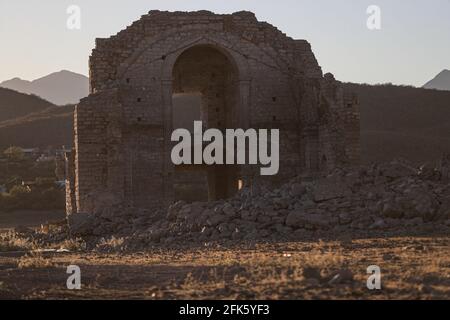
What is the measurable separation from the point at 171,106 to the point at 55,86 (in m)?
173

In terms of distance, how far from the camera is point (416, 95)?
6016cm

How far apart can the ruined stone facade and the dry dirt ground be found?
615 cm

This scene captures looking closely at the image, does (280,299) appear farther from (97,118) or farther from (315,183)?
(97,118)

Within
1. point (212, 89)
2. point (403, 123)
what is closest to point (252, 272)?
point (212, 89)

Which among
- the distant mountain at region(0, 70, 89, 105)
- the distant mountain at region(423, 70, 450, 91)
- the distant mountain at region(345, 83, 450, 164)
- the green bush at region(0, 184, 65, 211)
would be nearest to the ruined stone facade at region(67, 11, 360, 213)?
the green bush at region(0, 184, 65, 211)

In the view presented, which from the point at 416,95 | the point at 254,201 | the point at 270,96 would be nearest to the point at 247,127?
the point at 270,96

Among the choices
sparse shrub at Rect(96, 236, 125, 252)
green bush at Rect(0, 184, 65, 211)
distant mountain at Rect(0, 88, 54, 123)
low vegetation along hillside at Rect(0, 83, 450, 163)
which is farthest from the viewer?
distant mountain at Rect(0, 88, 54, 123)

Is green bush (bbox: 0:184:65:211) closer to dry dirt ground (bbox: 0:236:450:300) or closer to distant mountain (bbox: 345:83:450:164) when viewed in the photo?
distant mountain (bbox: 345:83:450:164)

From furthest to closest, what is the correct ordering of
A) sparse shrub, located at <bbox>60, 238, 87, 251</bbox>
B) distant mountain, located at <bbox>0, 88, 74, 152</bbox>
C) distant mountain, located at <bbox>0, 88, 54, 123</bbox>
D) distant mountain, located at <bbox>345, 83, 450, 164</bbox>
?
distant mountain, located at <bbox>0, 88, 54, 123</bbox> < distant mountain, located at <bbox>0, 88, 74, 152</bbox> < distant mountain, located at <bbox>345, 83, 450, 164</bbox> < sparse shrub, located at <bbox>60, 238, 87, 251</bbox>

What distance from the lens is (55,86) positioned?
188 metres

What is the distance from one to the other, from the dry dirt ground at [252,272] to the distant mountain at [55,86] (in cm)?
15607

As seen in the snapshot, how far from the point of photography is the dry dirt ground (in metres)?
7.37

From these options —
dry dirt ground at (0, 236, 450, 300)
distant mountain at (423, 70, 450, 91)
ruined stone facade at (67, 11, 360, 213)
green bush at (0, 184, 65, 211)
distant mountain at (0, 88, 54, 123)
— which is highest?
distant mountain at (423, 70, 450, 91)

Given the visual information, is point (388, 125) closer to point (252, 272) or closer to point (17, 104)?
point (17, 104)
